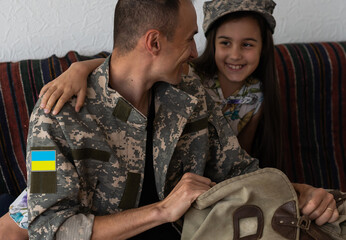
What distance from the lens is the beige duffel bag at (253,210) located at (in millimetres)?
1032

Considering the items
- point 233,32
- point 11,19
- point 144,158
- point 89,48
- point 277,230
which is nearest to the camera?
point 277,230

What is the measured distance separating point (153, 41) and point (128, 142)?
0.92ft

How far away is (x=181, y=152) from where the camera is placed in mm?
1297

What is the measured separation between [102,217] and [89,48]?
0.85 meters

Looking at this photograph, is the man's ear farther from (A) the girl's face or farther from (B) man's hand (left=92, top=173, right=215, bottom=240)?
(A) the girl's face

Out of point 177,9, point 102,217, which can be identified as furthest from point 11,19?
point 102,217

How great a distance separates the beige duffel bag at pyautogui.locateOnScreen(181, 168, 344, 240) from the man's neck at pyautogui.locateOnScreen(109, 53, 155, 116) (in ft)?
1.13

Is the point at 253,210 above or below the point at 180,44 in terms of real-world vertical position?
below

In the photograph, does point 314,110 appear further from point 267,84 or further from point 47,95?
point 47,95

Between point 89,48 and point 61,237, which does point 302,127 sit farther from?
point 61,237

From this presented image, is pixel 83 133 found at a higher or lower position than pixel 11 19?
lower

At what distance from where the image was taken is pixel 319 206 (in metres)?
1.11

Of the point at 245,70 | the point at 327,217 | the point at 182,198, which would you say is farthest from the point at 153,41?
the point at 327,217

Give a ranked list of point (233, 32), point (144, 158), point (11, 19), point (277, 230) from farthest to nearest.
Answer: point (11, 19), point (233, 32), point (144, 158), point (277, 230)
